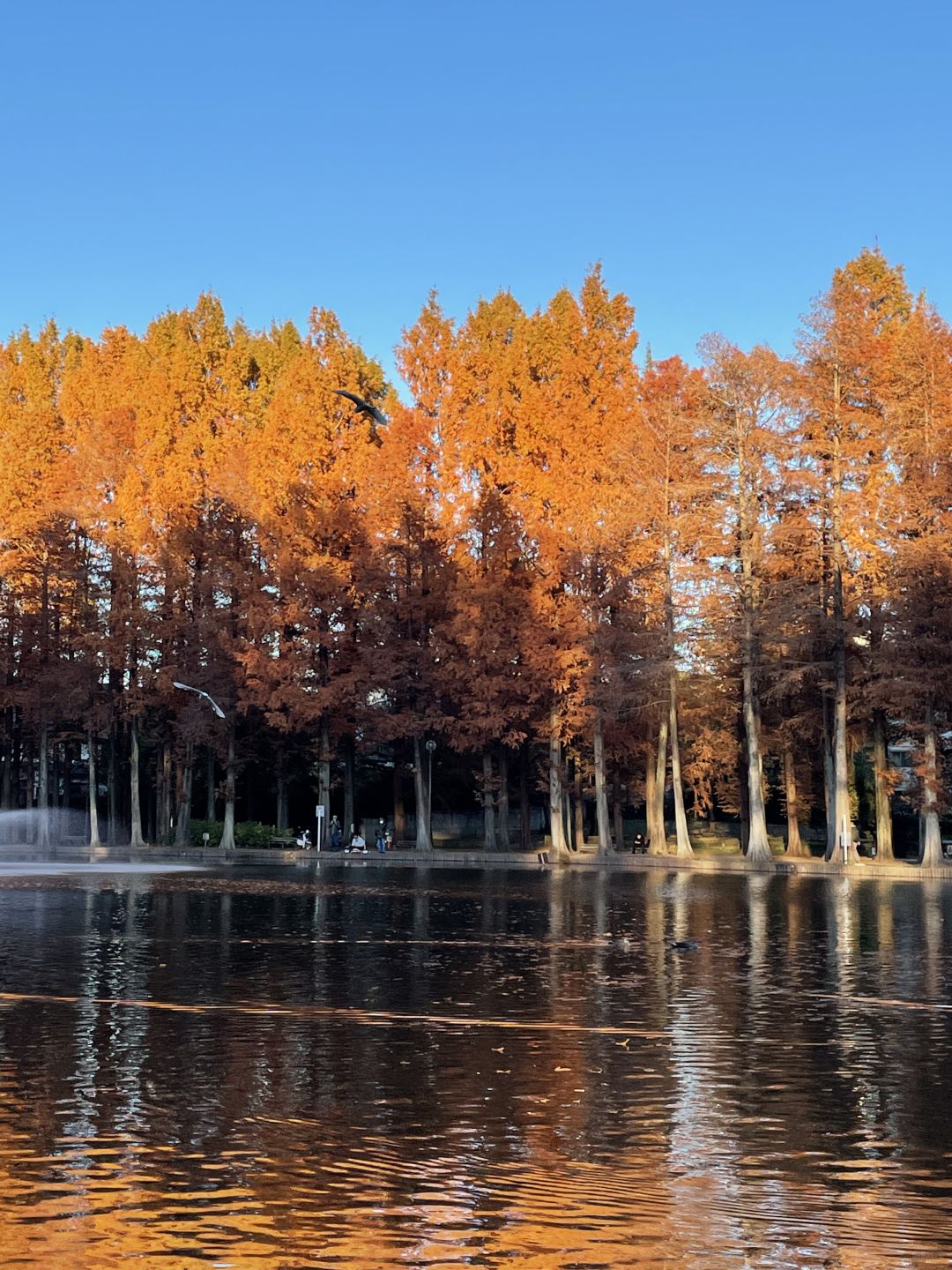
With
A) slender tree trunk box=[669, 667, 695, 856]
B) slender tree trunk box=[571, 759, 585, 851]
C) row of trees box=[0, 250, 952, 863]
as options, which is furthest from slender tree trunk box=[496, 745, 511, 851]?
slender tree trunk box=[669, 667, 695, 856]

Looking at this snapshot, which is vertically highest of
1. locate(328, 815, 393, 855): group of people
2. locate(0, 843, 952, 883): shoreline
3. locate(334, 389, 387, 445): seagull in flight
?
locate(334, 389, 387, 445): seagull in flight

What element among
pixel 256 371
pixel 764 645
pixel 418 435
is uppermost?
pixel 256 371

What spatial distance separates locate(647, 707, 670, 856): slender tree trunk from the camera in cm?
5050

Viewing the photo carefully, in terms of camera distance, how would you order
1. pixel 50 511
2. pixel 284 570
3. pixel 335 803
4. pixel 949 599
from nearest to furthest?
1. pixel 949 599
2. pixel 284 570
3. pixel 50 511
4. pixel 335 803

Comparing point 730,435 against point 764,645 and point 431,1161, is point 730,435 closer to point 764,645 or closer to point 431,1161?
point 764,645

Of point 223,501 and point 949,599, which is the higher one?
point 223,501

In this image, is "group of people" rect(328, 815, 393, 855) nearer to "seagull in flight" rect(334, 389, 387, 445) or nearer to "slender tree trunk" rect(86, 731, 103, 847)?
"slender tree trunk" rect(86, 731, 103, 847)

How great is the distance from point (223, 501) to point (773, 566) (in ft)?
68.5

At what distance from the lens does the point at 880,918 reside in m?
27.1

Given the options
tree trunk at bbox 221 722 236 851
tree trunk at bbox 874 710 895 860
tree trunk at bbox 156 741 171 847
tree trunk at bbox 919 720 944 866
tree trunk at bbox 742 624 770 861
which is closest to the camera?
tree trunk at bbox 919 720 944 866

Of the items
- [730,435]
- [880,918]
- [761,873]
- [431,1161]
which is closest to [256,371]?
[730,435]

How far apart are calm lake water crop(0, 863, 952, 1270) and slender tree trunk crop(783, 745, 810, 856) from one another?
101ft

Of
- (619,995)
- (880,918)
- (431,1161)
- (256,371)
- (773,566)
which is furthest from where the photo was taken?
(256,371)

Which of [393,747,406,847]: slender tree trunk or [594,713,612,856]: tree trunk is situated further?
[393,747,406,847]: slender tree trunk
